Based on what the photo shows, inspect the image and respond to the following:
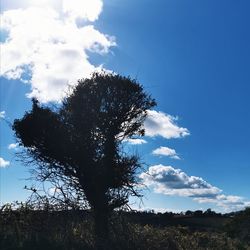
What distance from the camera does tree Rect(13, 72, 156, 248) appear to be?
19.9 metres

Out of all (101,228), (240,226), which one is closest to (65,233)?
(101,228)

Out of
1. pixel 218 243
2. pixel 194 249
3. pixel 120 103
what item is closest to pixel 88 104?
pixel 120 103

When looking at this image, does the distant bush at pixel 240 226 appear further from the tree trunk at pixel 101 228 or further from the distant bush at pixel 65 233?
the tree trunk at pixel 101 228

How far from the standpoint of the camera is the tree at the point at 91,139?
1992cm

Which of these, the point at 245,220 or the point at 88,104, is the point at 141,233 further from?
the point at 245,220

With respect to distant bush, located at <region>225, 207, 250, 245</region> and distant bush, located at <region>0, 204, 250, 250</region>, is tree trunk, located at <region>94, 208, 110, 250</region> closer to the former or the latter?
distant bush, located at <region>0, 204, 250, 250</region>

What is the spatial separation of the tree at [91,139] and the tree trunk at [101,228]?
37 millimetres

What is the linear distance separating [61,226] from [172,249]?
5235 mm

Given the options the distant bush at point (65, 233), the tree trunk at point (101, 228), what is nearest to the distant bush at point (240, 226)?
the distant bush at point (65, 233)

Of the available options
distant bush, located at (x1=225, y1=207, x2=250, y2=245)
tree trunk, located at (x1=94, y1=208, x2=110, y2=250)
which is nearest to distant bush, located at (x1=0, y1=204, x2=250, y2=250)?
tree trunk, located at (x1=94, y1=208, x2=110, y2=250)

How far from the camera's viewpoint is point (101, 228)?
1889 centimetres

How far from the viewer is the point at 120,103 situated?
21.2 m

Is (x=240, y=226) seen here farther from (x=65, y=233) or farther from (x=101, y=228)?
(x=65, y=233)

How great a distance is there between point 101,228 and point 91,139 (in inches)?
140
